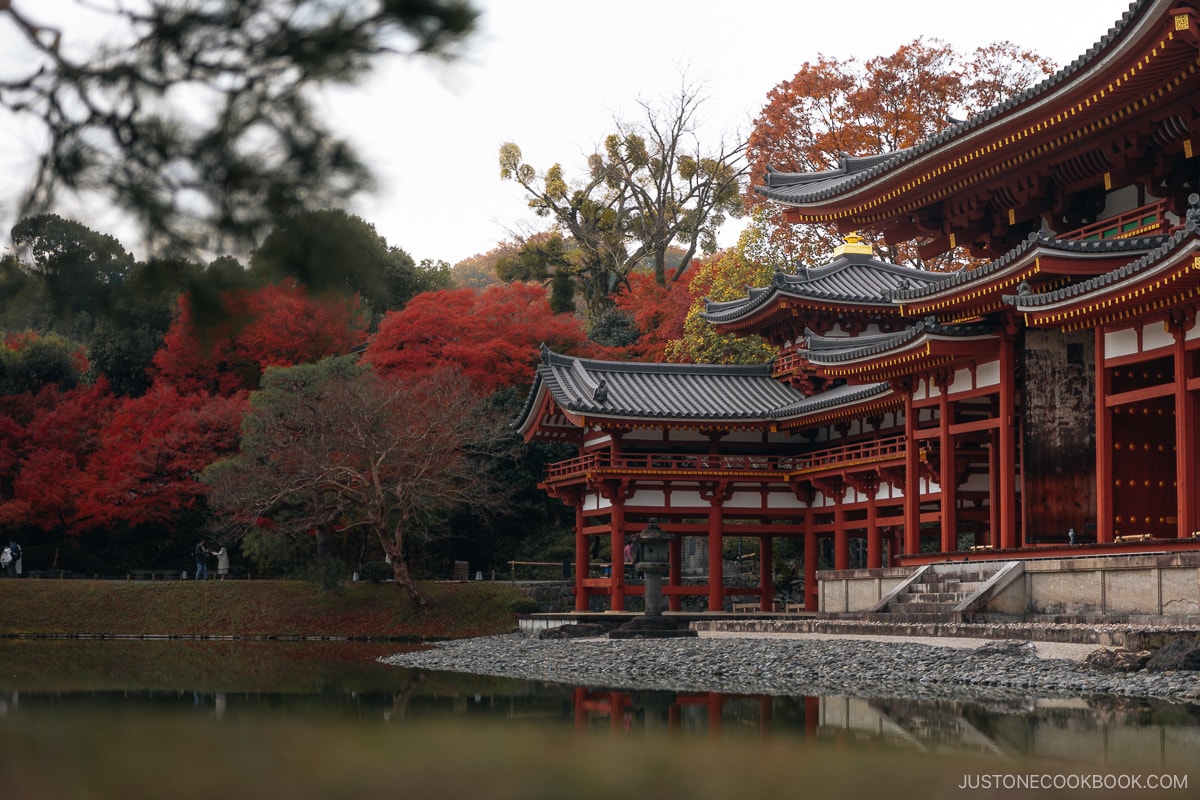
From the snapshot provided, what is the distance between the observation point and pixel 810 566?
1268 inches

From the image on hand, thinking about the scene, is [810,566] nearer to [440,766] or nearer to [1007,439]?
[1007,439]

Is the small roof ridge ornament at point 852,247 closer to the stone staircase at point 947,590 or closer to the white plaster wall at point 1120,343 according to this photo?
the stone staircase at point 947,590

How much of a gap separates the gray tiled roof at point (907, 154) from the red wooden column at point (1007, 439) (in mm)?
3570

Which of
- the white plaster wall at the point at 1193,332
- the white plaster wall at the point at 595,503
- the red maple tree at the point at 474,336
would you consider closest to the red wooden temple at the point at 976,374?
the white plaster wall at the point at 1193,332

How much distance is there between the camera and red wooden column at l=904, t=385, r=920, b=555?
81.9 ft

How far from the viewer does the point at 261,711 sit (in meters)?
12.3

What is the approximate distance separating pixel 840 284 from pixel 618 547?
888cm

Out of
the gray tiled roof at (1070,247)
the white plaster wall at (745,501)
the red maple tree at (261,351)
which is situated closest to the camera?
the gray tiled roof at (1070,247)

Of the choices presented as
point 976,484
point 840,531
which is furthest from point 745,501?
point 976,484

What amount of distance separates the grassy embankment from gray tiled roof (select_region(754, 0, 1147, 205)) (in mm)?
13683

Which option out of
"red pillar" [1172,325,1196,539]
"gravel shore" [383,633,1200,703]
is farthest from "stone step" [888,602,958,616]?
"red pillar" [1172,325,1196,539]

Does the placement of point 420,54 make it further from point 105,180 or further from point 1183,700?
point 1183,700

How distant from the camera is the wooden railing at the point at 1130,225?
67.5ft

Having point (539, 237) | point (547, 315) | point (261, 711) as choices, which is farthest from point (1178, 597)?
point (539, 237)
